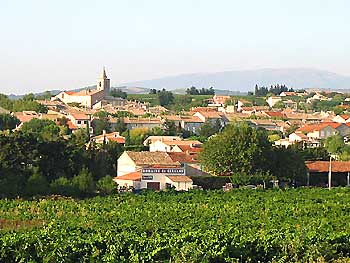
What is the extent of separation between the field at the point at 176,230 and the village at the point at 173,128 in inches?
594

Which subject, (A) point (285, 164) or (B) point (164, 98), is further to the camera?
(B) point (164, 98)

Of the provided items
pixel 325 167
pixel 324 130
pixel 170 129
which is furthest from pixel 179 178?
pixel 324 130

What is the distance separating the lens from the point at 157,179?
52094 millimetres

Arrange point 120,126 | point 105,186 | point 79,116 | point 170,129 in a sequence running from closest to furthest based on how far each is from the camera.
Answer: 1. point 105,186
2. point 170,129
3. point 120,126
4. point 79,116

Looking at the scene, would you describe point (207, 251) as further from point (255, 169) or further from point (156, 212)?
point (255, 169)

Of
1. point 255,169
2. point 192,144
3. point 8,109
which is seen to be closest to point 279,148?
point 255,169

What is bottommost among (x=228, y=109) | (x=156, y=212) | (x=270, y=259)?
(x=228, y=109)

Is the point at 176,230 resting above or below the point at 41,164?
above

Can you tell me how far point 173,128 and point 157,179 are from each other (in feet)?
158

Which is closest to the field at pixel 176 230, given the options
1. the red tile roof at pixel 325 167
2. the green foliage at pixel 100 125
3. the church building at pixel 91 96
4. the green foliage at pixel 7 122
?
the red tile roof at pixel 325 167

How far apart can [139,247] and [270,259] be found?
2968 millimetres

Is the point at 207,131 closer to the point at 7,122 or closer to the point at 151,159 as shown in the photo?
the point at 7,122

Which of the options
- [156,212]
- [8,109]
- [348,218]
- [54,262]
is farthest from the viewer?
[8,109]

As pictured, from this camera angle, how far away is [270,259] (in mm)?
18328
